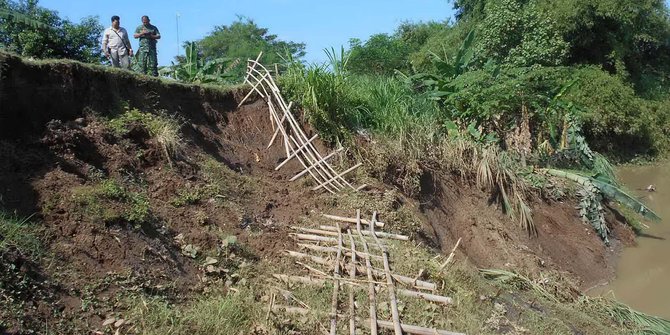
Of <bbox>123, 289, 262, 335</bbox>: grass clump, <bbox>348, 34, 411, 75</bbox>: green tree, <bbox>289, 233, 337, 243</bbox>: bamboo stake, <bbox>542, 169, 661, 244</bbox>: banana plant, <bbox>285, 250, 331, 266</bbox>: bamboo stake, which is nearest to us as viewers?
<bbox>123, 289, 262, 335</bbox>: grass clump

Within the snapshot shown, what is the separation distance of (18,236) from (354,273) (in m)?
2.74

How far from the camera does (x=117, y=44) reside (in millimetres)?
9352

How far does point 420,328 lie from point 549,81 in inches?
362

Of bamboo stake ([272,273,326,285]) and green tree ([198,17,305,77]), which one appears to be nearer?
bamboo stake ([272,273,326,285])

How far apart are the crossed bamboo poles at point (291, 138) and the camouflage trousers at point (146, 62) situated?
148 centimetres

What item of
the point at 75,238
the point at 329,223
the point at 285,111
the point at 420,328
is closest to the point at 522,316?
the point at 420,328

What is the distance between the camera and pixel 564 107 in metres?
12.8

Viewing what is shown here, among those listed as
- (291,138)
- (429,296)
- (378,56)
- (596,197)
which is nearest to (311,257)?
(429,296)

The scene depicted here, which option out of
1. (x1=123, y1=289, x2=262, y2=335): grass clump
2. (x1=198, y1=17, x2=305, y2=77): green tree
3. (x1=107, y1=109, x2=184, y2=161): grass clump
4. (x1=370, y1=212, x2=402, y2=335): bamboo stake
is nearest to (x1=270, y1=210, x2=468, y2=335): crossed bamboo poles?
(x1=370, y1=212, x2=402, y2=335): bamboo stake

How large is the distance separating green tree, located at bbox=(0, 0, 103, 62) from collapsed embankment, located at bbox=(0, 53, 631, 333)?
384 centimetres

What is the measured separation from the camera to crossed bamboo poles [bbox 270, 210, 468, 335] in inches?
193

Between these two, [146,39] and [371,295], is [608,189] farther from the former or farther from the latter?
[146,39]

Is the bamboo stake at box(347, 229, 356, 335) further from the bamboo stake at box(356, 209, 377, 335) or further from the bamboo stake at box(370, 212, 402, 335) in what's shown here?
the bamboo stake at box(370, 212, 402, 335)


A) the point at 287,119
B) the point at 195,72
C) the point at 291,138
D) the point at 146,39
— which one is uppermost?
the point at 146,39
